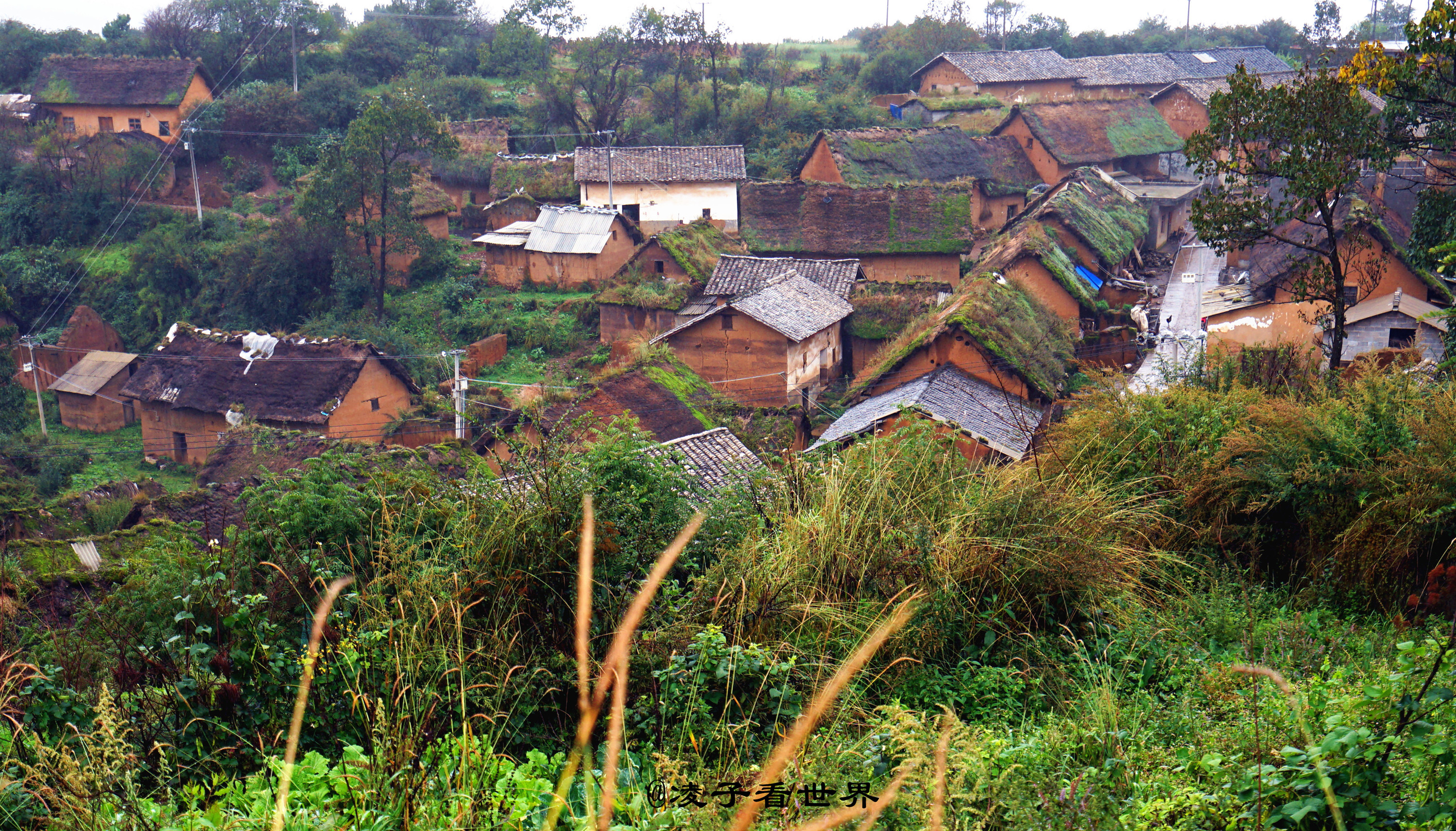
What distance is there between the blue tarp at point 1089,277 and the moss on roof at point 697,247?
8.83m

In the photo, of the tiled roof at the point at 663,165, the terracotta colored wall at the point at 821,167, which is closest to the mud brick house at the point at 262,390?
the tiled roof at the point at 663,165

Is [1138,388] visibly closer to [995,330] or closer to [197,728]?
[995,330]

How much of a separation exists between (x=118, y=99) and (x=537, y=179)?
17.2m

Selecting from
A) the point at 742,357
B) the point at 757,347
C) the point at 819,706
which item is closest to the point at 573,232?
the point at 742,357

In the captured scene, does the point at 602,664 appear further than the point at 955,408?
No

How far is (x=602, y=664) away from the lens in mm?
3717

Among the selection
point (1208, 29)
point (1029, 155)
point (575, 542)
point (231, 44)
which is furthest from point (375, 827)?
point (1208, 29)

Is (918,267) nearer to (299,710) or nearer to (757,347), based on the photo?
(757,347)

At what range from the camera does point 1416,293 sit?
58.4 ft

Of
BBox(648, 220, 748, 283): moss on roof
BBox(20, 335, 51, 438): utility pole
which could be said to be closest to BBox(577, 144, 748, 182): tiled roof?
BBox(648, 220, 748, 283): moss on roof

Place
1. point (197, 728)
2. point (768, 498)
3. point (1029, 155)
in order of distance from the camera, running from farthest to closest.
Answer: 1. point (1029, 155)
2. point (768, 498)
3. point (197, 728)

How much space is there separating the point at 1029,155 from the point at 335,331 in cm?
2467

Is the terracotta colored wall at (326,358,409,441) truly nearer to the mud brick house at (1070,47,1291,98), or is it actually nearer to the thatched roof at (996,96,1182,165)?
the thatched roof at (996,96,1182,165)

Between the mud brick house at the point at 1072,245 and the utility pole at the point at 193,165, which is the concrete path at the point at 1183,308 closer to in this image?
the mud brick house at the point at 1072,245
